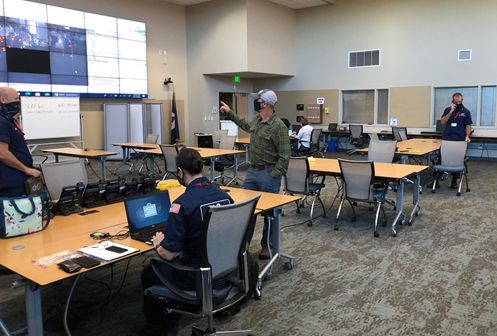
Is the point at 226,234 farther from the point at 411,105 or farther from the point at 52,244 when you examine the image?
the point at 411,105

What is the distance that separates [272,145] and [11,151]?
84.1 inches

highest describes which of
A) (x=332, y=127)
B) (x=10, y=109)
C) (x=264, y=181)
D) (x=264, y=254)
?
(x=10, y=109)

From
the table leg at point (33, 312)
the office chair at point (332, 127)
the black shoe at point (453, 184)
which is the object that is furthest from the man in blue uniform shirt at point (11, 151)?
the office chair at point (332, 127)

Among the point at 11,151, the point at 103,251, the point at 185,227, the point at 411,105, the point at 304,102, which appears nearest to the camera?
the point at 185,227

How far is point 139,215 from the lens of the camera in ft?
8.86

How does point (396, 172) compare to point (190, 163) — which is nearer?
point (190, 163)

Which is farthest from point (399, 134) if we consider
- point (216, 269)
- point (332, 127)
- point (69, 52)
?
point (216, 269)

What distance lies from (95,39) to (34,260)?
31.9ft

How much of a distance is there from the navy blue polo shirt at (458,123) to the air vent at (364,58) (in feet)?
19.1

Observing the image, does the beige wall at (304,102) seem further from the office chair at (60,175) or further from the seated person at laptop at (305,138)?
the office chair at (60,175)

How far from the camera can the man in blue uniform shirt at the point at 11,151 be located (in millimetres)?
3170

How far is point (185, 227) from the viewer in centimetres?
224

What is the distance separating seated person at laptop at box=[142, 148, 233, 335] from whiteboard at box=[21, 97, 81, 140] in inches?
323

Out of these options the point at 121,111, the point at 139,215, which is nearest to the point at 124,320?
the point at 139,215
